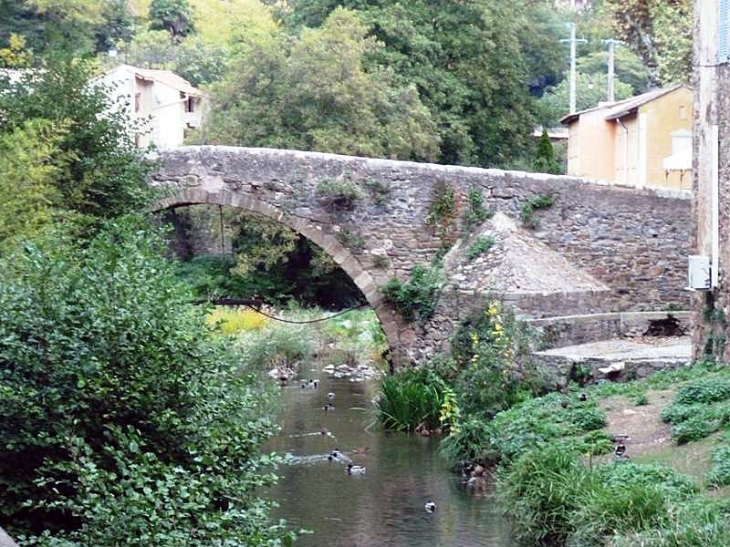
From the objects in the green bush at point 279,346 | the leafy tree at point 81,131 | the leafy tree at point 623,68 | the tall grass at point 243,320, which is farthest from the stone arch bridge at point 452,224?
the leafy tree at point 623,68

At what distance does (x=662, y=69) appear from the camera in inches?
911

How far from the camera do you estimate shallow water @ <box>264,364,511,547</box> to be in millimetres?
10430

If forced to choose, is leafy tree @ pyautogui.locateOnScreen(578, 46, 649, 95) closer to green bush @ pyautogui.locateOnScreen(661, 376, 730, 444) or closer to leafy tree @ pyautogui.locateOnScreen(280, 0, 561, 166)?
leafy tree @ pyautogui.locateOnScreen(280, 0, 561, 166)

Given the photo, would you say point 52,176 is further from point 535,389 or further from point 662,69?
point 662,69

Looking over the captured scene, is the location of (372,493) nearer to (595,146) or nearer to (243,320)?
(243,320)

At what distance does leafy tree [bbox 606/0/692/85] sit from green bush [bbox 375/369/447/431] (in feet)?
25.5

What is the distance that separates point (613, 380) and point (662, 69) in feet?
33.2

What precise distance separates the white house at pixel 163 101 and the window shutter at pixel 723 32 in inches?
896

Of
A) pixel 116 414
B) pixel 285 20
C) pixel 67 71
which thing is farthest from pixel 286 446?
pixel 285 20

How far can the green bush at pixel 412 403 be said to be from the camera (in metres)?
15.5

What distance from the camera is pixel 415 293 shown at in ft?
58.1

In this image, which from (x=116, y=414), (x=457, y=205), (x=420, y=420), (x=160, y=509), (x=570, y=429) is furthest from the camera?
(x=457, y=205)

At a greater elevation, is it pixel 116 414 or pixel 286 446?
pixel 116 414

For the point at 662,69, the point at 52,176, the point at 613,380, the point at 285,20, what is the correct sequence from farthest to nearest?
the point at 285,20
the point at 662,69
the point at 613,380
the point at 52,176
